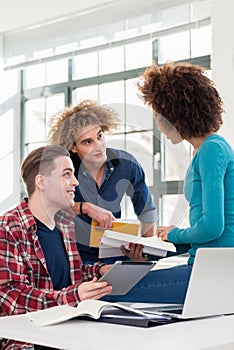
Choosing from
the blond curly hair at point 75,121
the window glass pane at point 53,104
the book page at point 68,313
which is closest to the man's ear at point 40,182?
the blond curly hair at point 75,121

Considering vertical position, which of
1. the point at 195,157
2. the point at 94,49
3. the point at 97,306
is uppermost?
the point at 94,49

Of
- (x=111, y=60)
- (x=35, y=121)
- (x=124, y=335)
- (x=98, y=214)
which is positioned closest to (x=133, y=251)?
(x=98, y=214)

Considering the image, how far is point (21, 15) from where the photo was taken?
5.41 metres

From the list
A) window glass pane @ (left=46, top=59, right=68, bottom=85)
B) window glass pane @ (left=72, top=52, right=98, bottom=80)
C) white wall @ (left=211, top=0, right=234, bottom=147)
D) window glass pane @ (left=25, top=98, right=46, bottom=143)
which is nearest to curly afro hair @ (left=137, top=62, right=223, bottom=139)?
white wall @ (left=211, top=0, right=234, bottom=147)

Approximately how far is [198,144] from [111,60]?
10.7 ft

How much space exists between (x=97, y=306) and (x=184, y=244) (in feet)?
3.44

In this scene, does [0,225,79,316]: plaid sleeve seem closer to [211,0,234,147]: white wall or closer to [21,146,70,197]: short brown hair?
[21,146,70,197]: short brown hair

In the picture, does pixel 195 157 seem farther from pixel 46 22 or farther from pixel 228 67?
pixel 46 22

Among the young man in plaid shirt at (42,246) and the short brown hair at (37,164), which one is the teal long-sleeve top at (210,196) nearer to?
the young man in plaid shirt at (42,246)

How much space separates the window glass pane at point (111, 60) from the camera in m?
5.42

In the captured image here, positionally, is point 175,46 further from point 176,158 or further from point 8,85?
point 176,158

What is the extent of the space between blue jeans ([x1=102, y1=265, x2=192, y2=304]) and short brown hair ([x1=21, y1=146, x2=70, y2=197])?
450 mm

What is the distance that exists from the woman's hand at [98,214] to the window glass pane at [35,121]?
366cm

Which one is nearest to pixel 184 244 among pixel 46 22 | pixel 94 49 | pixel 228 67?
pixel 228 67
